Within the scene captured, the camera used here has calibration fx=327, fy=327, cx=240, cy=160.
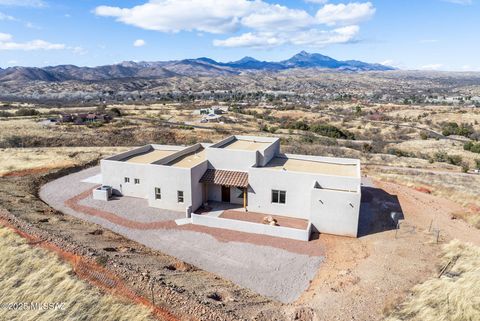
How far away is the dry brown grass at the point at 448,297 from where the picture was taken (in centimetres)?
1276

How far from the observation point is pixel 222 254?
18922 millimetres

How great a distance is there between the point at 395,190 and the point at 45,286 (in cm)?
2790

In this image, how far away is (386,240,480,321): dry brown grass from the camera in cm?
1276

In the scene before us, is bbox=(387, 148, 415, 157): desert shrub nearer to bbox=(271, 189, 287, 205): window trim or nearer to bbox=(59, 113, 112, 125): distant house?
bbox=(271, 189, 287, 205): window trim

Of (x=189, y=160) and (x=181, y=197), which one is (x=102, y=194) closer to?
(x=181, y=197)

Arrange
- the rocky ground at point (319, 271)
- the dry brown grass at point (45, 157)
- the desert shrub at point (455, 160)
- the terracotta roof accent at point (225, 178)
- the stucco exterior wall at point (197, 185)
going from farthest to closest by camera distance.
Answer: the desert shrub at point (455, 160) < the dry brown grass at point (45, 157) < the terracotta roof accent at point (225, 178) < the stucco exterior wall at point (197, 185) < the rocky ground at point (319, 271)

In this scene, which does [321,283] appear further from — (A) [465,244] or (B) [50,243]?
(B) [50,243]

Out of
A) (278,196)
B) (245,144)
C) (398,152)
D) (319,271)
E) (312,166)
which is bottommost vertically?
(319,271)

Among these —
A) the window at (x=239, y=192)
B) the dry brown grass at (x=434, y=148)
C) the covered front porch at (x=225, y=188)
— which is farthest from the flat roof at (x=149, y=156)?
the dry brown grass at (x=434, y=148)

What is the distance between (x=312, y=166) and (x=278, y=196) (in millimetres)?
5100

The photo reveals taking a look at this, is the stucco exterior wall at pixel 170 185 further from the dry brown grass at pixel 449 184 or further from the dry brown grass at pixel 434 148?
the dry brown grass at pixel 434 148

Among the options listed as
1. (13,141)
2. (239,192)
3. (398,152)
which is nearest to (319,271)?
(239,192)

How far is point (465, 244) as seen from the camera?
1897cm

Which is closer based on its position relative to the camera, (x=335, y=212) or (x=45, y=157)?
(x=335, y=212)
